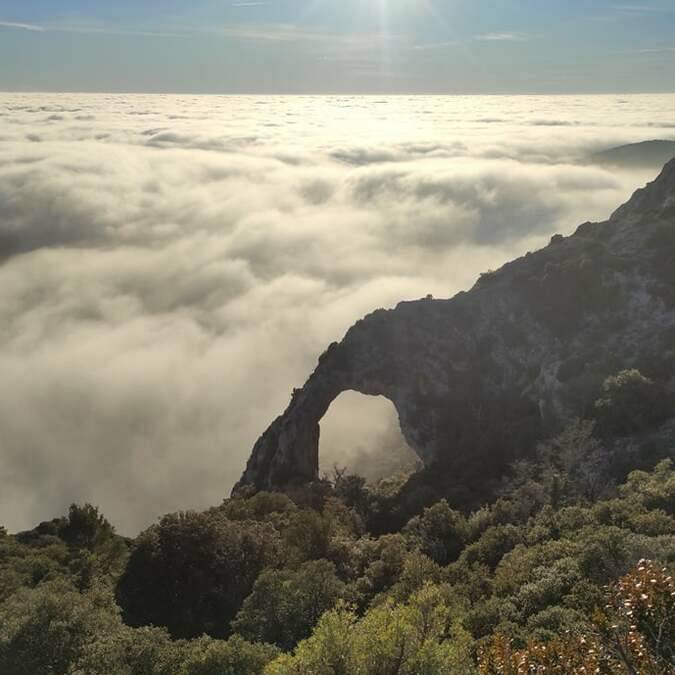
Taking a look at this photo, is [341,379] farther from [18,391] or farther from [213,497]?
[18,391]

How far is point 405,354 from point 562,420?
2013 cm

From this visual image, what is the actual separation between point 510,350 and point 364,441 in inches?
2040

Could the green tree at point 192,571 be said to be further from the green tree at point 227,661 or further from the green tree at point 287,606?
the green tree at point 227,661

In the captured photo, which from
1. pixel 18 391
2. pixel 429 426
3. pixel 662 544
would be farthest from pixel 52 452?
pixel 662 544

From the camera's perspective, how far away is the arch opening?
96.6 m

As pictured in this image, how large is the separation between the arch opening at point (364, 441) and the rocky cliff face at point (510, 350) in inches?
543

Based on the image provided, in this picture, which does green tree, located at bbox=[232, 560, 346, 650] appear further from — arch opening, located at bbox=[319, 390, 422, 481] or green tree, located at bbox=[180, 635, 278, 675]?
arch opening, located at bbox=[319, 390, 422, 481]

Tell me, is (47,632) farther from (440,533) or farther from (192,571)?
(440,533)

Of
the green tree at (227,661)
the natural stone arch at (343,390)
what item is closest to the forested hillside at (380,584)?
the green tree at (227,661)

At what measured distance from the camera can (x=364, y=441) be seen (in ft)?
377

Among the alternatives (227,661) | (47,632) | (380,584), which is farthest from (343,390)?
(227,661)

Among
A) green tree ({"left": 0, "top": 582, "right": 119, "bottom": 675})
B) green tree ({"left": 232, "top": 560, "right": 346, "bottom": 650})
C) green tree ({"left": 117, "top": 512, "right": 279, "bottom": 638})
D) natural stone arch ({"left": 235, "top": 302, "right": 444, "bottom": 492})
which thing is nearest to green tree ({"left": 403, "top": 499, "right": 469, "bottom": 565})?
green tree ({"left": 117, "top": 512, "right": 279, "bottom": 638})

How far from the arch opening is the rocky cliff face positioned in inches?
543

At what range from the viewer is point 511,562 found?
33.1 meters
